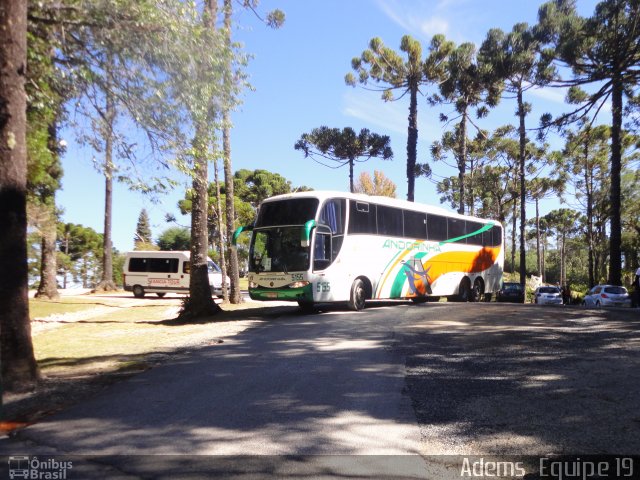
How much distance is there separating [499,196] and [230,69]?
131 ft

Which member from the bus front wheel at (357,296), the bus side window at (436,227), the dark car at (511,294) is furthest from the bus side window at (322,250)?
the dark car at (511,294)

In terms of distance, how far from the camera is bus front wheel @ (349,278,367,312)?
16.0 meters

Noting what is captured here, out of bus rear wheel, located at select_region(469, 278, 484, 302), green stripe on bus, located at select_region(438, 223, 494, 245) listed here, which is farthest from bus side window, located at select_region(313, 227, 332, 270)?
bus rear wheel, located at select_region(469, 278, 484, 302)

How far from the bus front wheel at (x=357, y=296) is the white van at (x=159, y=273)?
14.7m

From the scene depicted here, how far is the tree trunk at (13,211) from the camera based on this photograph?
6586 mm

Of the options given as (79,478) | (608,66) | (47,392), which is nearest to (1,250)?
(47,392)

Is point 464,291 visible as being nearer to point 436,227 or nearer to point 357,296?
point 436,227

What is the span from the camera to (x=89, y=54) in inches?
430

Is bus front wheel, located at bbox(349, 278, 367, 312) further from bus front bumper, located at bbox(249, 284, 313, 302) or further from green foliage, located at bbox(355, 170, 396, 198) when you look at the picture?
green foliage, located at bbox(355, 170, 396, 198)

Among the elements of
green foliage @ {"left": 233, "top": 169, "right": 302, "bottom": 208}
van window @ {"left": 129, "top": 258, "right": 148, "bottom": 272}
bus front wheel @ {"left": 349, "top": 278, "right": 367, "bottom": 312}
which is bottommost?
bus front wheel @ {"left": 349, "top": 278, "right": 367, "bottom": 312}

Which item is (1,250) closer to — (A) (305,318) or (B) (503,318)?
(A) (305,318)

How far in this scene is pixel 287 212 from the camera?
49.4ft

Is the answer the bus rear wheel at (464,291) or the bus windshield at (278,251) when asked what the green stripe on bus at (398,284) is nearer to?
the bus windshield at (278,251)

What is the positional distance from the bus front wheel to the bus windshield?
2.15m
